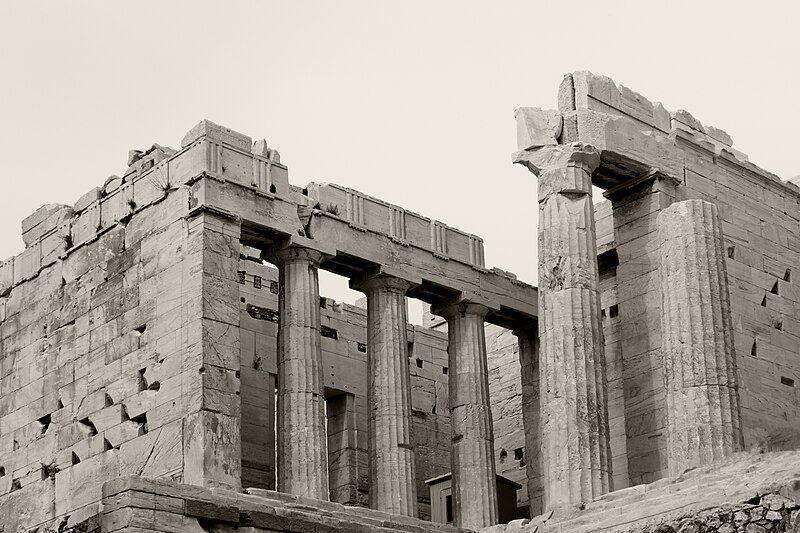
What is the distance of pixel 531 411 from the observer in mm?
39594

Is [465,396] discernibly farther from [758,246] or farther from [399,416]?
[758,246]

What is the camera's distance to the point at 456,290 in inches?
1500

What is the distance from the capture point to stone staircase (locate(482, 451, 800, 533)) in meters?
23.0

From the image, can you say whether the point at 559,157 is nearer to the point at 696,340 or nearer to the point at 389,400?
the point at 696,340

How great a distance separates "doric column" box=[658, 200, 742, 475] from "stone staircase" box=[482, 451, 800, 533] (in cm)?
277

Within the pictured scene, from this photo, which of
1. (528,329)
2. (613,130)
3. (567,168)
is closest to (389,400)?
(528,329)

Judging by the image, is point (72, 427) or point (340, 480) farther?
point (340, 480)

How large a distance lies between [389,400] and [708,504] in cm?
1239

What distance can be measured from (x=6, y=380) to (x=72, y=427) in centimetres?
356

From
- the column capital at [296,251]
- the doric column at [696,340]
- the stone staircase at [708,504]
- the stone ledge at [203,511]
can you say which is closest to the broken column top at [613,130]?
the doric column at [696,340]

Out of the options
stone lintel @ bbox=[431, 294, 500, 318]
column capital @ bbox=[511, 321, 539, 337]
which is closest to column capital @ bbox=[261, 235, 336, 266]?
stone lintel @ bbox=[431, 294, 500, 318]

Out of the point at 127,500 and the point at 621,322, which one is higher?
the point at 621,322

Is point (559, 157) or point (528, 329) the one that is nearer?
point (559, 157)

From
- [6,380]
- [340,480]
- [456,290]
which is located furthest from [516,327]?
[6,380]
